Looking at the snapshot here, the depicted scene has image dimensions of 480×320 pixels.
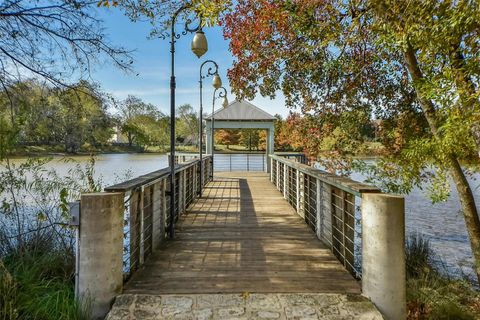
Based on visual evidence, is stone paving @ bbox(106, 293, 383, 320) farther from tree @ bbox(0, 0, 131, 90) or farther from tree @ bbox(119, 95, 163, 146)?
tree @ bbox(119, 95, 163, 146)

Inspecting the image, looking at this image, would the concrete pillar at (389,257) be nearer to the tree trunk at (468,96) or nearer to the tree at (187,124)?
the tree trunk at (468,96)

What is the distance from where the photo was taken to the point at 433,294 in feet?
10.5

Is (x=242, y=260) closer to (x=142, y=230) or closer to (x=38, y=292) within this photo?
(x=142, y=230)

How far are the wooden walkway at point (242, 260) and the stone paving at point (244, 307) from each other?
4.5 inches

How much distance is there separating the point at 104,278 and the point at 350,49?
19.2 ft

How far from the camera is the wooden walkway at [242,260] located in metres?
2.46

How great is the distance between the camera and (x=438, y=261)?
5.29m

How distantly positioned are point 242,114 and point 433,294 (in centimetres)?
1028

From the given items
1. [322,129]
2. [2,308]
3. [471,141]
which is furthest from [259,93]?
[2,308]

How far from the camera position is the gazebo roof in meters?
12.4

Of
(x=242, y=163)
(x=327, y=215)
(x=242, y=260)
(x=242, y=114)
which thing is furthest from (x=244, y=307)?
(x=242, y=163)

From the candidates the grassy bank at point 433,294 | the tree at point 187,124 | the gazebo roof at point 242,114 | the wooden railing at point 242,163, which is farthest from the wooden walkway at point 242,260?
the tree at point 187,124

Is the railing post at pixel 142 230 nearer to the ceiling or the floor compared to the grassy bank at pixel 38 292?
nearer to the ceiling

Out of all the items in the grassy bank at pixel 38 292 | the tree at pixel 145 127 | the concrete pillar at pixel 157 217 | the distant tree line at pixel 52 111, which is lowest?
the grassy bank at pixel 38 292
